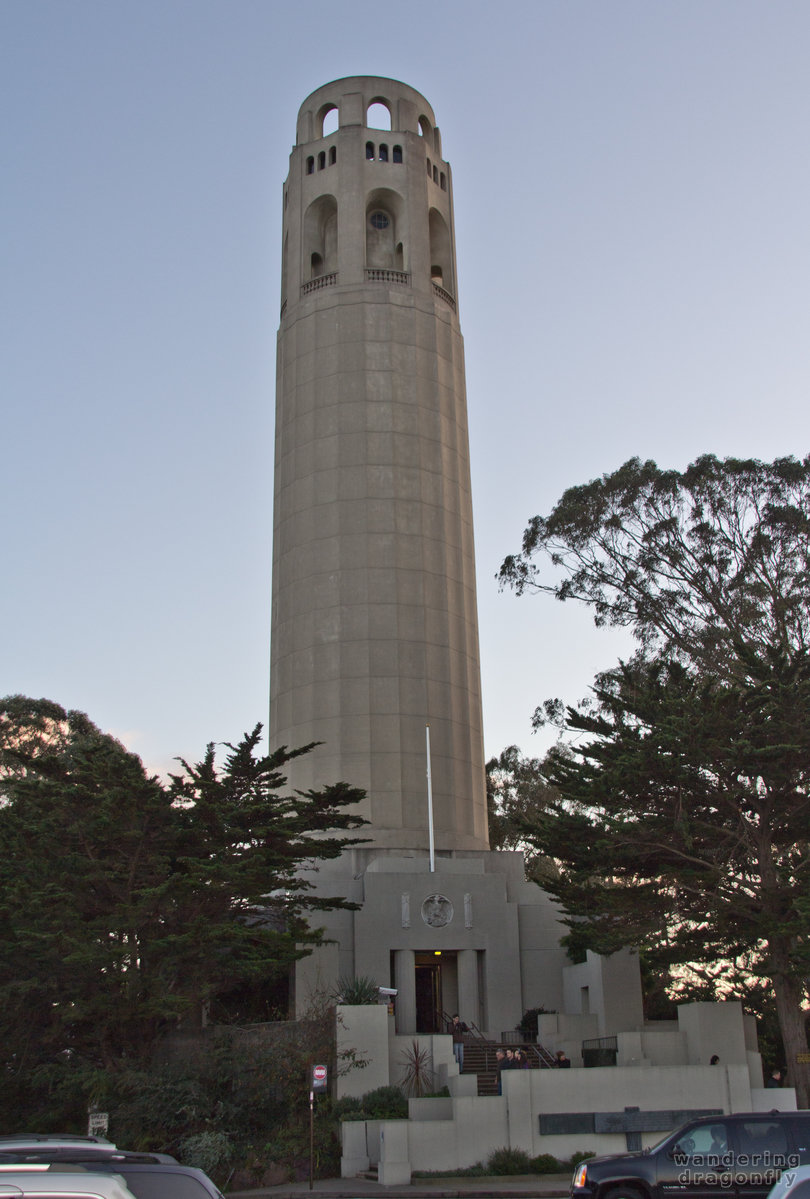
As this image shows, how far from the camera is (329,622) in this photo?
1773 inches

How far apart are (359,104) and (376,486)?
1808 centimetres

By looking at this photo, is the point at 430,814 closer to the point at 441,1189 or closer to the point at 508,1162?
the point at 508,1162

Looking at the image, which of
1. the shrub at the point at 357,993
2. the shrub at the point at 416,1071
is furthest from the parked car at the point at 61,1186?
the shrub at the point at 357,993

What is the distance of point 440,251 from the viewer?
52469 millimetres

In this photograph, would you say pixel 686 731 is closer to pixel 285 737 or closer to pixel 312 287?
pixel 285 737

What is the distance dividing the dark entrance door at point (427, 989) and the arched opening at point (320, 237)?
28504mm

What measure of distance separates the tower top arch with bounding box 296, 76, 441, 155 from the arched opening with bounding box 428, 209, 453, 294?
3.44 meters

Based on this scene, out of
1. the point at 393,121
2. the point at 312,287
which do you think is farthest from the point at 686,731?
the point at 393,121

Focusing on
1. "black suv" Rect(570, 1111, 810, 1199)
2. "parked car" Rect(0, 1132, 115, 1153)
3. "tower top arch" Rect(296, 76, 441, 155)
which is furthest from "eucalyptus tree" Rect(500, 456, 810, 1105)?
"tower top arch" Rect(296, 76, 441, 155)

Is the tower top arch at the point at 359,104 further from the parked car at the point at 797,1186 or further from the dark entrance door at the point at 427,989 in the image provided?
the parked car at the point at 797,1186

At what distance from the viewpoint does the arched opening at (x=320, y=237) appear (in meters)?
50.6

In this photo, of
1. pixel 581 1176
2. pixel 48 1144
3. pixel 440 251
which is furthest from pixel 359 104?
pixel 48 1144

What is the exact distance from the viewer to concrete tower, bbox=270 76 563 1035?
37719mm

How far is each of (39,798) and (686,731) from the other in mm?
15511
